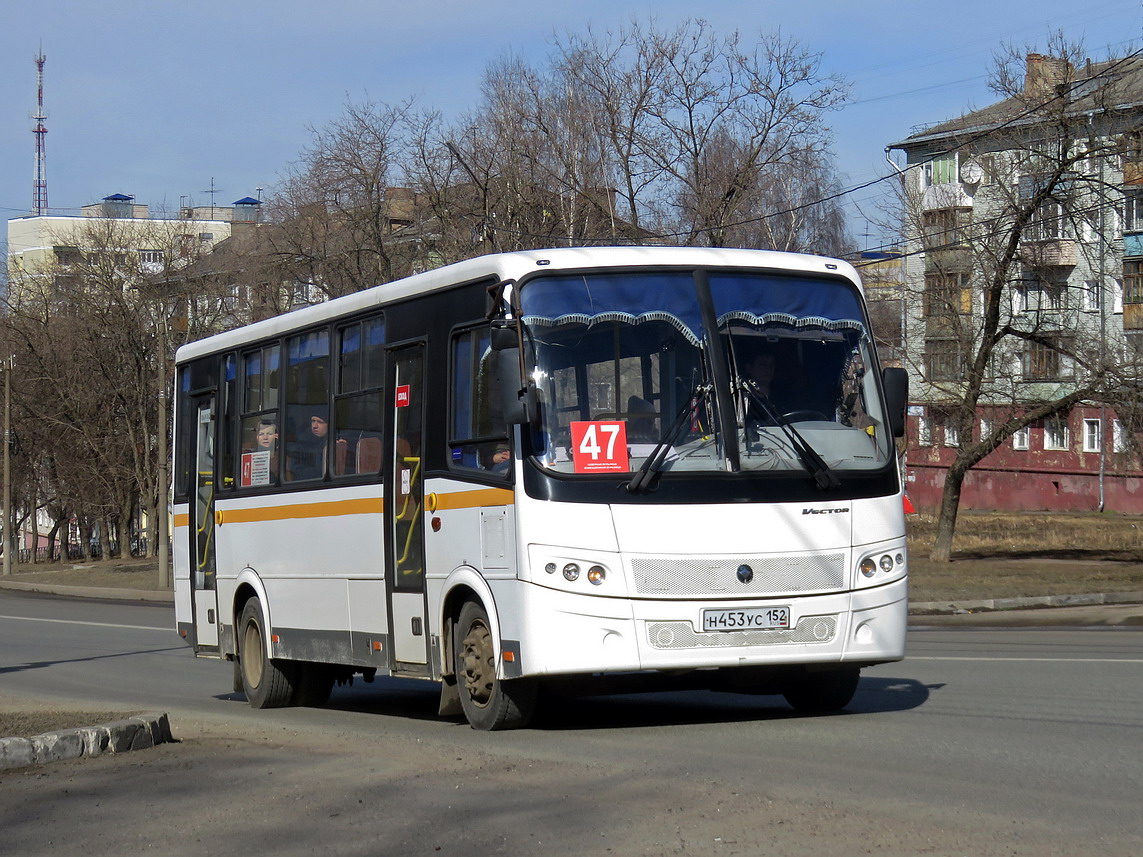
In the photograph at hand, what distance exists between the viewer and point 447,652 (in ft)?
34.3

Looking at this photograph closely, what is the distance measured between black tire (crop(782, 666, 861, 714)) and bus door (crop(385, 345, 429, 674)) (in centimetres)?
249

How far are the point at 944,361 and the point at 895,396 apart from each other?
24.8m

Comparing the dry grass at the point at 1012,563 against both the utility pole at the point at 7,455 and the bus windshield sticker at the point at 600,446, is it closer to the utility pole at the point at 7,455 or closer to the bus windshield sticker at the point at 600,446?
the utility pole at the point at 7,455

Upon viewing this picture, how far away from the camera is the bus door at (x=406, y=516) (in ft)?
35.6

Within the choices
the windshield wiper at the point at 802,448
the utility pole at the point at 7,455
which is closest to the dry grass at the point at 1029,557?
the windshield wiper at the point at 802,448

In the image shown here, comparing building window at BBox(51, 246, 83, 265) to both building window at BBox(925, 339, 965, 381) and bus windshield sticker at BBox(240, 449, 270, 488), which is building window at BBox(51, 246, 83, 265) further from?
bus windshield sticker at BBox(240, 449, 270, 488)

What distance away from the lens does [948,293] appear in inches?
1335

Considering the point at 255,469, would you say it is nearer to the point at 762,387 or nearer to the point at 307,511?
the point at 307,511

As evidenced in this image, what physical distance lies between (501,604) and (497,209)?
31.5m

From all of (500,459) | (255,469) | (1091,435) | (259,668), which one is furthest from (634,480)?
(1091,435)

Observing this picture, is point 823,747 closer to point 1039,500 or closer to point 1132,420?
point 1132,420

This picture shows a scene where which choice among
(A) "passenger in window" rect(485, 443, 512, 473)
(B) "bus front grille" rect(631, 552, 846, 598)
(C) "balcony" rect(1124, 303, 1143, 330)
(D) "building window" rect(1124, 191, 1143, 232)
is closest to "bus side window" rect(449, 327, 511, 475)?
(A) "passenger in window" rect(485, 443, 512, 473)

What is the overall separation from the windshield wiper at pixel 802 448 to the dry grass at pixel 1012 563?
1619 cm

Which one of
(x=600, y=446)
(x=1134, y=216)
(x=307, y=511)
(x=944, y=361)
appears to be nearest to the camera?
(x=600, y=446)
